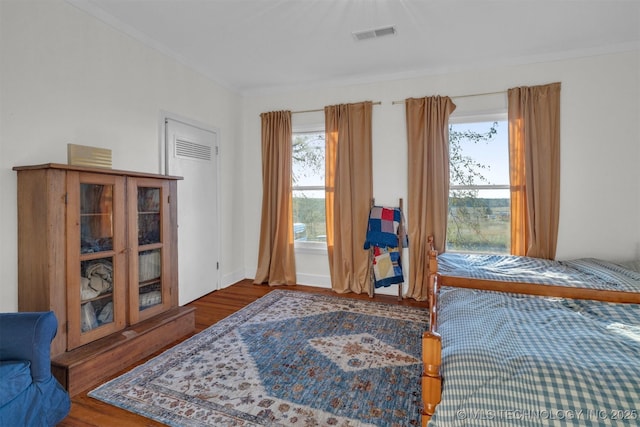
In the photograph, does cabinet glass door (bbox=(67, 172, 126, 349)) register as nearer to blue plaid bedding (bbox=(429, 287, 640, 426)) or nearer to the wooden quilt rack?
blue plaid bedding (bbox=(429, 287, 640, 426))

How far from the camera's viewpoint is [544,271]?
263 centimetres

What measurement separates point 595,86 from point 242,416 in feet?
13.8

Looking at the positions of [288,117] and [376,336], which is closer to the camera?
[376,336]

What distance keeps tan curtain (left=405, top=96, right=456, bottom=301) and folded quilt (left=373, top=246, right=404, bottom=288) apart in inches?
6.9

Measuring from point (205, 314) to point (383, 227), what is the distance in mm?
2153

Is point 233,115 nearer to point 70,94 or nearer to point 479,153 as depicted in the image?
point 70,94

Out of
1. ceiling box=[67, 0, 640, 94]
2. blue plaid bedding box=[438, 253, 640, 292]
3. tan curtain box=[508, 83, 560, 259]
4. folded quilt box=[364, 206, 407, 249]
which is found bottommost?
blue plaid bedding box=[438, 253, 640, 292]

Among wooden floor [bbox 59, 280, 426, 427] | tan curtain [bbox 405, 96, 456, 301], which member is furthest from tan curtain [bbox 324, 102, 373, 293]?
tan curtain [bbox 405, 96, 456, 301]

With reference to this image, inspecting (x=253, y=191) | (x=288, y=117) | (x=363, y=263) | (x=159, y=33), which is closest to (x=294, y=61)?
(x=288, y=117)

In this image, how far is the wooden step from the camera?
183 cm

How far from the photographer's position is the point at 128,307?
231cm

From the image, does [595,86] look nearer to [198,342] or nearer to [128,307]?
[198,342]

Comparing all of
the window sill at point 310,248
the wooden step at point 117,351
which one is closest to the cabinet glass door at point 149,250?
the wooden step at point 117,351

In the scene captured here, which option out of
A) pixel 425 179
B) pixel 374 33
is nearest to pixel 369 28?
pixel 374 33
